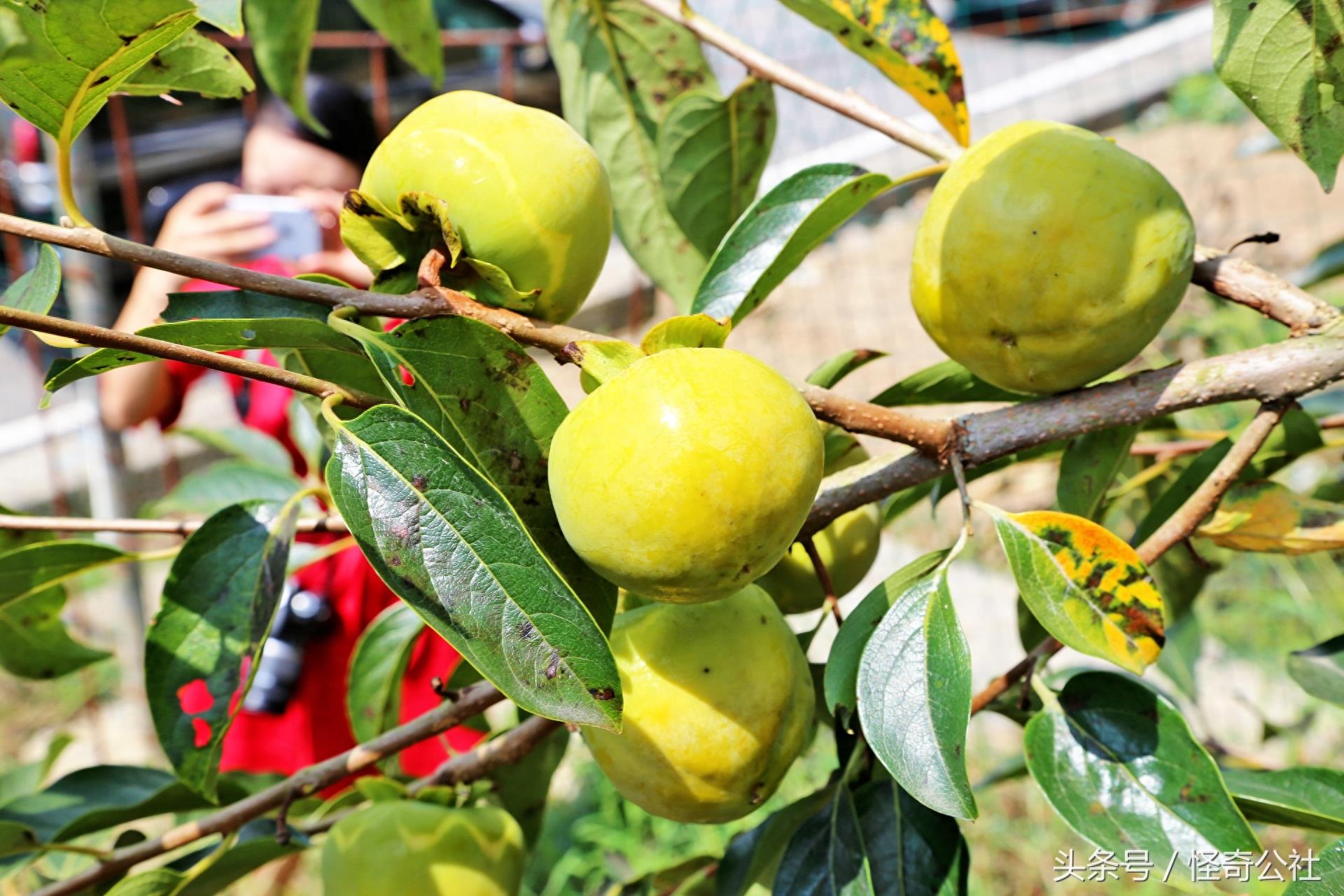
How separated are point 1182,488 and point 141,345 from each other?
0.75 metres

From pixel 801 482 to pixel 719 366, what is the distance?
72mm

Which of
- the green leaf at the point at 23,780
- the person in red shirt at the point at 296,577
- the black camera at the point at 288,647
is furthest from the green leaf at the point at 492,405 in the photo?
the black camera at the point at 288,647

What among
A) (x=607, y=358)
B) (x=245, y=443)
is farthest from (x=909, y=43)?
(x=245, y=443)

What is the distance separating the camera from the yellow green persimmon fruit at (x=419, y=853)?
878 mm

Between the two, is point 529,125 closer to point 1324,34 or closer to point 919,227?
point 919,227

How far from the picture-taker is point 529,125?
71 cm

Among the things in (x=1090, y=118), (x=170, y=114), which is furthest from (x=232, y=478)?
(x=1090, y=118)

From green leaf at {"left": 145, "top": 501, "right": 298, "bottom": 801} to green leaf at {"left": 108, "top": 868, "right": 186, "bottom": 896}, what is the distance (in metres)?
0.10

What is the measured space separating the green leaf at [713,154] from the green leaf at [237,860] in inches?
24.9

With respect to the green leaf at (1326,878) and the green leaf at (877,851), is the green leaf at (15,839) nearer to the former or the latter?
the green leaf at (877,851)

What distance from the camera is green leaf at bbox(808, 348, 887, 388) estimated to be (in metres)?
0.84

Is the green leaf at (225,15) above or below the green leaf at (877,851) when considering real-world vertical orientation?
above

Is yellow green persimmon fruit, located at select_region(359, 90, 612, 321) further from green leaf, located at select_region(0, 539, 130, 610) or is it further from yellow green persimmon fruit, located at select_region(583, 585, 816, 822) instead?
green leaf, located at select_region(0, 539, 130, 610)

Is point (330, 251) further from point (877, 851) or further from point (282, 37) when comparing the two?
point (877, 851)
